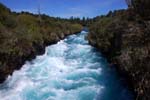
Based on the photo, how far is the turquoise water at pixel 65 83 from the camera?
11.9 metres

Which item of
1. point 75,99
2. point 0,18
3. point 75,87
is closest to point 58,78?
point 75,87

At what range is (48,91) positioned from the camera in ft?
41.4

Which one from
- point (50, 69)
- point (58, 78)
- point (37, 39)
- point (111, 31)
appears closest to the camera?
point (58, 78)

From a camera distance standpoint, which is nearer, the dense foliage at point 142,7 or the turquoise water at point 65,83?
the dense foliage at point 142,7

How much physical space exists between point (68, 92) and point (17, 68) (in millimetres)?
6091

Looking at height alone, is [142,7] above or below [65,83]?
above

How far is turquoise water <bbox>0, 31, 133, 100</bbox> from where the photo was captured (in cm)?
1194

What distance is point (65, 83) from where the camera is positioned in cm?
1370

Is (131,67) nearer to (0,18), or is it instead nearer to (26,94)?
(26,94)

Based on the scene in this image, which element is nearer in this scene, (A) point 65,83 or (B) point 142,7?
(B) point 142,7

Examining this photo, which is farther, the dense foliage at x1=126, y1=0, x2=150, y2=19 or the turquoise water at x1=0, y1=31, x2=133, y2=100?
the turquoise water at x1=0, y1=31, x2=133, y2=100

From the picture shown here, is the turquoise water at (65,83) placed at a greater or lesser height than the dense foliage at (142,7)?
lesser

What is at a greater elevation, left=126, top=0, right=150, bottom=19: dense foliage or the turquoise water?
left=126, top=0, right=150, bottom=19: dense foliage

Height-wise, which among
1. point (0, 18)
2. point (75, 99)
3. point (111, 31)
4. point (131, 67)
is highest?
point (0, 18)
